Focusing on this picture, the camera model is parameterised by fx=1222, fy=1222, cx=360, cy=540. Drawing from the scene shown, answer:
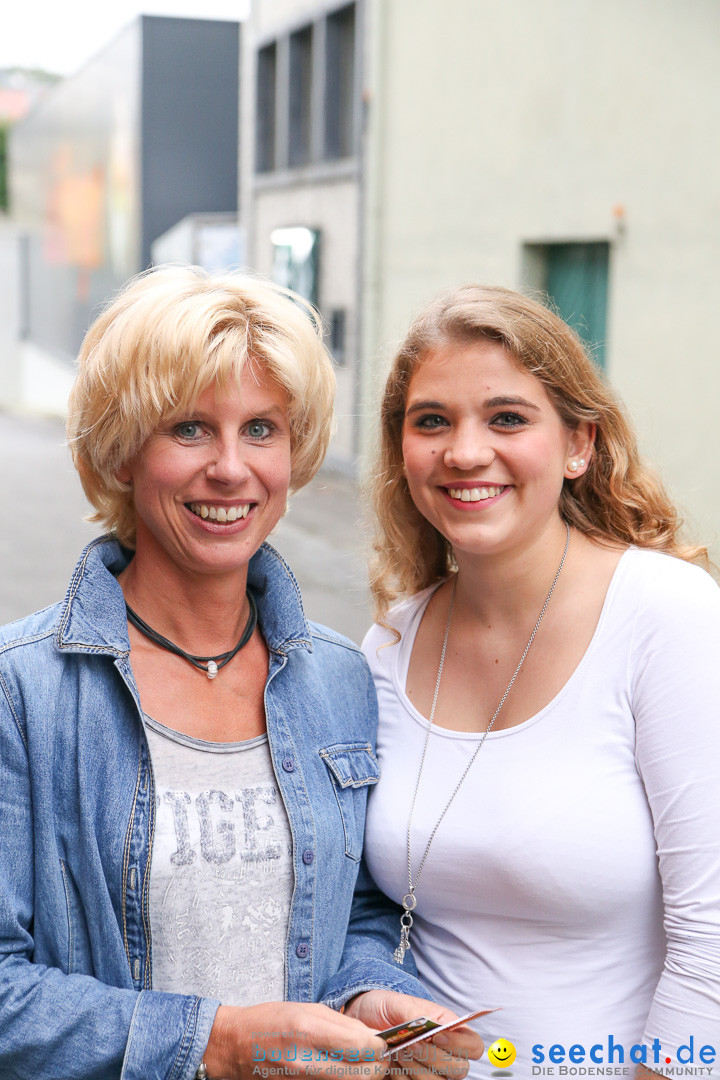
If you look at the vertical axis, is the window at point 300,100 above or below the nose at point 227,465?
above

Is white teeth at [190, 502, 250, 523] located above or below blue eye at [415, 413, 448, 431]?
below

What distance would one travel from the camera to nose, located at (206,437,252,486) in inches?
88.4

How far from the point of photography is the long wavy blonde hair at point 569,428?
2.51 metres

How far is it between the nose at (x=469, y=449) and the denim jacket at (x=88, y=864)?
659 mm

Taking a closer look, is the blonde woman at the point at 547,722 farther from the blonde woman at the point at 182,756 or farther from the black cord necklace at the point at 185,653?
the black cord necklace at the point at 185,653

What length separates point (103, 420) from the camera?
2.30 m

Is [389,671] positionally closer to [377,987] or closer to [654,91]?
[377,987]

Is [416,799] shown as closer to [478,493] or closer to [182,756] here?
[182,756]

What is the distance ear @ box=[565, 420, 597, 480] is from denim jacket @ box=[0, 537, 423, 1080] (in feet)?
2.89

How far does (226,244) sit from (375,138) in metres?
6.12

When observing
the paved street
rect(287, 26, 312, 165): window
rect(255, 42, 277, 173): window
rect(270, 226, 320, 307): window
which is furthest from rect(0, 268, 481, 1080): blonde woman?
rect(255, 42, 277, 173): window

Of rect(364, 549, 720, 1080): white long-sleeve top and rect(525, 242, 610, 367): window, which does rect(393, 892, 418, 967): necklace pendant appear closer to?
rect(364, 549, 720, 1080): white long-sleeve top

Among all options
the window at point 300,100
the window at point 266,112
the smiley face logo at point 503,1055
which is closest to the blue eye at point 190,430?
the smiley face logo at point 503,1055

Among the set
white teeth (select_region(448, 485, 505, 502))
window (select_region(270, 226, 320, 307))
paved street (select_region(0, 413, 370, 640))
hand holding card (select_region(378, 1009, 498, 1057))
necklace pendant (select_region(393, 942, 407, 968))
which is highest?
window (select_region(270, 226, 320, 307))
